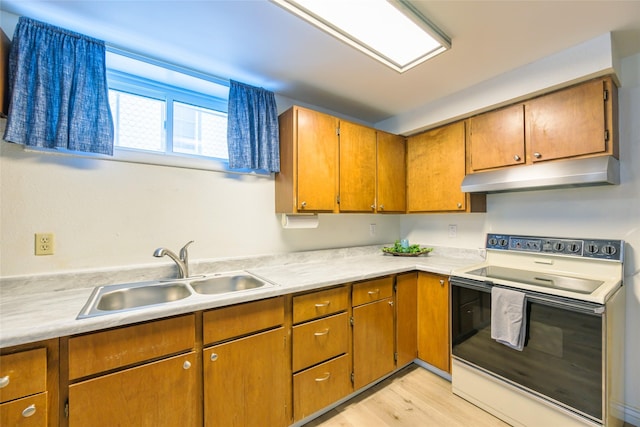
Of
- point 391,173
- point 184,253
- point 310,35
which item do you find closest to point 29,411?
point 184,253

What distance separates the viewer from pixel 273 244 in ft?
7.25

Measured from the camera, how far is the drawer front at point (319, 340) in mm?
1589

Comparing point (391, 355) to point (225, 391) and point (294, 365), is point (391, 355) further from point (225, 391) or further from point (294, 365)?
point (225, 391)

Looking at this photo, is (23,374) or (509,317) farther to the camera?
(509,317)

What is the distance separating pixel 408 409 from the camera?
1.79 meters

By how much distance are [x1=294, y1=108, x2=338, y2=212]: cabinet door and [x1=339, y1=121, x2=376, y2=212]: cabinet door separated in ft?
0.29

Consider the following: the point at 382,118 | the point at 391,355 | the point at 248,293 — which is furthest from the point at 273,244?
the point at 382,118

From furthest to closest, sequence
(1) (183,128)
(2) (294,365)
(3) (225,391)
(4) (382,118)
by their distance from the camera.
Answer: (4) (382,118), (1) (183,128), (2) (294,365), (3) (225,391)

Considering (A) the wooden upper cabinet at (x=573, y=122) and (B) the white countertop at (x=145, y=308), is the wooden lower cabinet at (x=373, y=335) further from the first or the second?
(A) the wooden upper cabinet at (x=573, y=122)

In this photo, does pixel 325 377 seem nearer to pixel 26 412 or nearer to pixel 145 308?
pixel 145 308

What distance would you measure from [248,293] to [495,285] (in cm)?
153

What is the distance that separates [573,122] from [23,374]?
9.84 feet

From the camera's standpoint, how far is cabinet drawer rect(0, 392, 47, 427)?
2.97 feet

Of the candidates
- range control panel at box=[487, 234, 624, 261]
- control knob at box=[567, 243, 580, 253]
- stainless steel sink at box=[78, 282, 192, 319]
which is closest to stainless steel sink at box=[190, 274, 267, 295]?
stainless steel sink at box=[78, 282, 192, 319]
